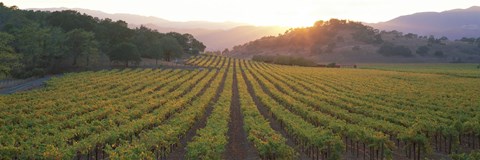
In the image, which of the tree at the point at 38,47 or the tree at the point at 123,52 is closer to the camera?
the tree at the point at 38,47

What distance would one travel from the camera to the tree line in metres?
81.3

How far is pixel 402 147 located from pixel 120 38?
9347 cm

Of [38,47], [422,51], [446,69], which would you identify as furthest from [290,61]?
[38,47]

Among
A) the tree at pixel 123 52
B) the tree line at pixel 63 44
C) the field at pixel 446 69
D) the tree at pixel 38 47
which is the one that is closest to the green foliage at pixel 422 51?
the field at pixel 446 69

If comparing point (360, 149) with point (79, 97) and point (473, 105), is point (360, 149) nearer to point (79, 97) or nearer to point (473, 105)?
point (473, 105)

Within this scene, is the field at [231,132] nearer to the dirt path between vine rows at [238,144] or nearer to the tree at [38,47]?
the dirt path between vine rows at [238,144]

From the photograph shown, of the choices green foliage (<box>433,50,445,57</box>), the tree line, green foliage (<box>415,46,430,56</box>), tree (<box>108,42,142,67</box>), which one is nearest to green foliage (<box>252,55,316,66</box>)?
the tree line

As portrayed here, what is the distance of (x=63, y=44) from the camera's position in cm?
8981

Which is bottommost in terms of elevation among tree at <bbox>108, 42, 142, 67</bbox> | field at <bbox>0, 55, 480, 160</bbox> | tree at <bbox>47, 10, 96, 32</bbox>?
field at <bbox>0, 55, 480, 160</bbox>

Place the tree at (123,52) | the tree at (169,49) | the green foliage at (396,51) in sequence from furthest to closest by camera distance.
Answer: the green foliage at (396,51)
the tree at (169,49)
the tree at (123,52)

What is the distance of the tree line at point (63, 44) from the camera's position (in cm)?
8131

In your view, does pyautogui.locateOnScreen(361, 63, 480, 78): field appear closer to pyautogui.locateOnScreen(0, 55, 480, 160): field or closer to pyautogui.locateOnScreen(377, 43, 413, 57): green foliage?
pyautogui.locateOnScreen(377, 43, 413, 57): green foliage

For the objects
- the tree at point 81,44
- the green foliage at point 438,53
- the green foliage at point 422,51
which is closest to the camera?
the tree at point 81,44

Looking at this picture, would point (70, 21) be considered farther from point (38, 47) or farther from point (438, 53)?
point (438, 53)
